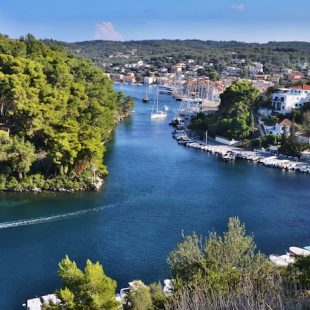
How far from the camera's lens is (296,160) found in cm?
2731

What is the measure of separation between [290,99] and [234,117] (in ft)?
16.3

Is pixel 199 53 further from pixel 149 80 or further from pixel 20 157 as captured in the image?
pixel 20 157

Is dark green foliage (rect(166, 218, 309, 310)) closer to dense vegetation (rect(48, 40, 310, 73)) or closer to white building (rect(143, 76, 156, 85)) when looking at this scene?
white building (rect(143, 76, 156, 85))

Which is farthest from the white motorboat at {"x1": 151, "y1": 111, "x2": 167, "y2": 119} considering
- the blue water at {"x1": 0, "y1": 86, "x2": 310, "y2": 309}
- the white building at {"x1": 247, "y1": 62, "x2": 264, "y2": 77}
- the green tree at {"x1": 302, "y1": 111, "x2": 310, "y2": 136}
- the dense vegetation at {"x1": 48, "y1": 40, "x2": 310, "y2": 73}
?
the white building at {"x1": 247, "y1": 62, "x2": 264, "y2": 77}

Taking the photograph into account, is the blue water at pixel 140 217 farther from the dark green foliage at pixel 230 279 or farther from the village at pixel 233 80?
the village at pixel 233 80

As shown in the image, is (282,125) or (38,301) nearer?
(38,301)

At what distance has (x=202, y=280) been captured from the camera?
8906mm

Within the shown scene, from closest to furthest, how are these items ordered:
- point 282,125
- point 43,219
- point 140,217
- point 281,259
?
point 281,259, point 43,219, point 140,217, point 282,125

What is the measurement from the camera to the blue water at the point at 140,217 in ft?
43.5

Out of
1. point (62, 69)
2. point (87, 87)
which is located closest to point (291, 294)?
point (62, 69)

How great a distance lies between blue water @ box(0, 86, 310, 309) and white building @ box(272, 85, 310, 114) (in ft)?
30.0

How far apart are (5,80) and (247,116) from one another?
16887 mm

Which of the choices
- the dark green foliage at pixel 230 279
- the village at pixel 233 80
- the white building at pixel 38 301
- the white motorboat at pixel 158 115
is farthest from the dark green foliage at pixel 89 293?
the white motorboat at pixel 158 115

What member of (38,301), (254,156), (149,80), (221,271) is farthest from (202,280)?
(149,80)
